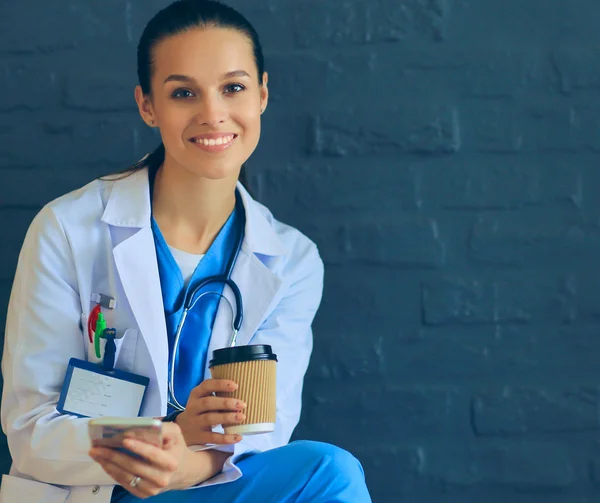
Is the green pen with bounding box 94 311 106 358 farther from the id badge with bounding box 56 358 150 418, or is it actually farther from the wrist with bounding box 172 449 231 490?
the wrist with bounding box 172 449 231 490

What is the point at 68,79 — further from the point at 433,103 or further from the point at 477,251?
the point at 477,251

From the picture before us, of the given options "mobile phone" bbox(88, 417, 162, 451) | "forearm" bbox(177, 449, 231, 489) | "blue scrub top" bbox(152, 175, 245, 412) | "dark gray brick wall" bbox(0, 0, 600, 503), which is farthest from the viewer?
"dark gray brick wall" bbox(0, 0, 600, 503)

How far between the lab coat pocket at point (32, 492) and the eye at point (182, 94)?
0.70 meters

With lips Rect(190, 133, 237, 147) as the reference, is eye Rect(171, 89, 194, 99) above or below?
above

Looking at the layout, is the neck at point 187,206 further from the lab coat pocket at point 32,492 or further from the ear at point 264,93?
the lab coat pocket at point 32,492

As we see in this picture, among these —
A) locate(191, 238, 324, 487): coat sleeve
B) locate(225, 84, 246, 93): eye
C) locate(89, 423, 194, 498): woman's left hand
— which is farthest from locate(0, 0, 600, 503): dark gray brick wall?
locate(89, 423, 194, 498): woman's left hand

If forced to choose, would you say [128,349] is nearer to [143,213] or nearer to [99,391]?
[99,391]

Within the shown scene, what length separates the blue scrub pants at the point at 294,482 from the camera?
1.39 m

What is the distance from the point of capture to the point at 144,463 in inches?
48.2

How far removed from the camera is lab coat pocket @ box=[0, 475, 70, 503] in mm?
1449

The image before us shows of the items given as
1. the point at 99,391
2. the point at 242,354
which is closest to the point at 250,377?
the point at 242,354

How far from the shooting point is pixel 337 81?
74.1 inches

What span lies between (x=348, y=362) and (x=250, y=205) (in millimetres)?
404

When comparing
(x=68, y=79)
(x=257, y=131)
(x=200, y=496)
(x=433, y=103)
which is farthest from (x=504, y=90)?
(x=200, y=496)
